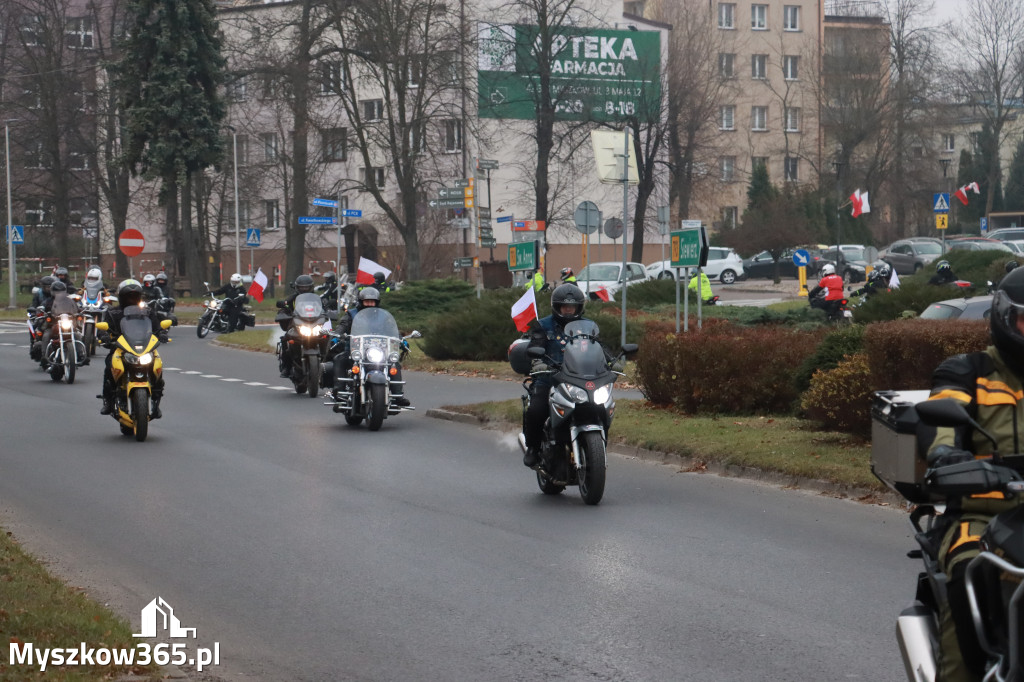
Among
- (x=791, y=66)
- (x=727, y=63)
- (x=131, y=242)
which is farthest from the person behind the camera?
(x=791, y=66)

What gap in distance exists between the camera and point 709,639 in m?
6.62

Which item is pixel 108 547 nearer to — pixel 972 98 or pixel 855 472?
pixel 855 472

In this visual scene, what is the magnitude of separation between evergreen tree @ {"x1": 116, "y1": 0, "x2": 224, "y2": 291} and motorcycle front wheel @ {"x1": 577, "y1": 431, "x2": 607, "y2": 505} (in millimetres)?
40078

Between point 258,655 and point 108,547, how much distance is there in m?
3.08

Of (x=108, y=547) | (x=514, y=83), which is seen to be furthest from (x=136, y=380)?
(x=514, y=83)

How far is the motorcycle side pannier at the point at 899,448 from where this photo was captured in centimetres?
453

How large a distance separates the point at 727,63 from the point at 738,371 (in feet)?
242

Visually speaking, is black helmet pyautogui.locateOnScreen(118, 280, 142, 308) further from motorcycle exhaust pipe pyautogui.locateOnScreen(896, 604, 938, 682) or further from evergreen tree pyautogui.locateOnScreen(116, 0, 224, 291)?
evergreen tree pyautogui.locateOnScreen(116, 0, 224, 291)

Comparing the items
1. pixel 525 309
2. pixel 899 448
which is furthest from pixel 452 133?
pixel 899 448

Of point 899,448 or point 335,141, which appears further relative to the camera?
point 335,141

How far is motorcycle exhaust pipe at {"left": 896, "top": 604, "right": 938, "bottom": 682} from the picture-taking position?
420 cm

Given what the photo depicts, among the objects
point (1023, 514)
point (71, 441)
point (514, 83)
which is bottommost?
point (71, 441)

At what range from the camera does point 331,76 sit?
1875 inches

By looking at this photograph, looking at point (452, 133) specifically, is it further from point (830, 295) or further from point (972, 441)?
point (972, 441)
